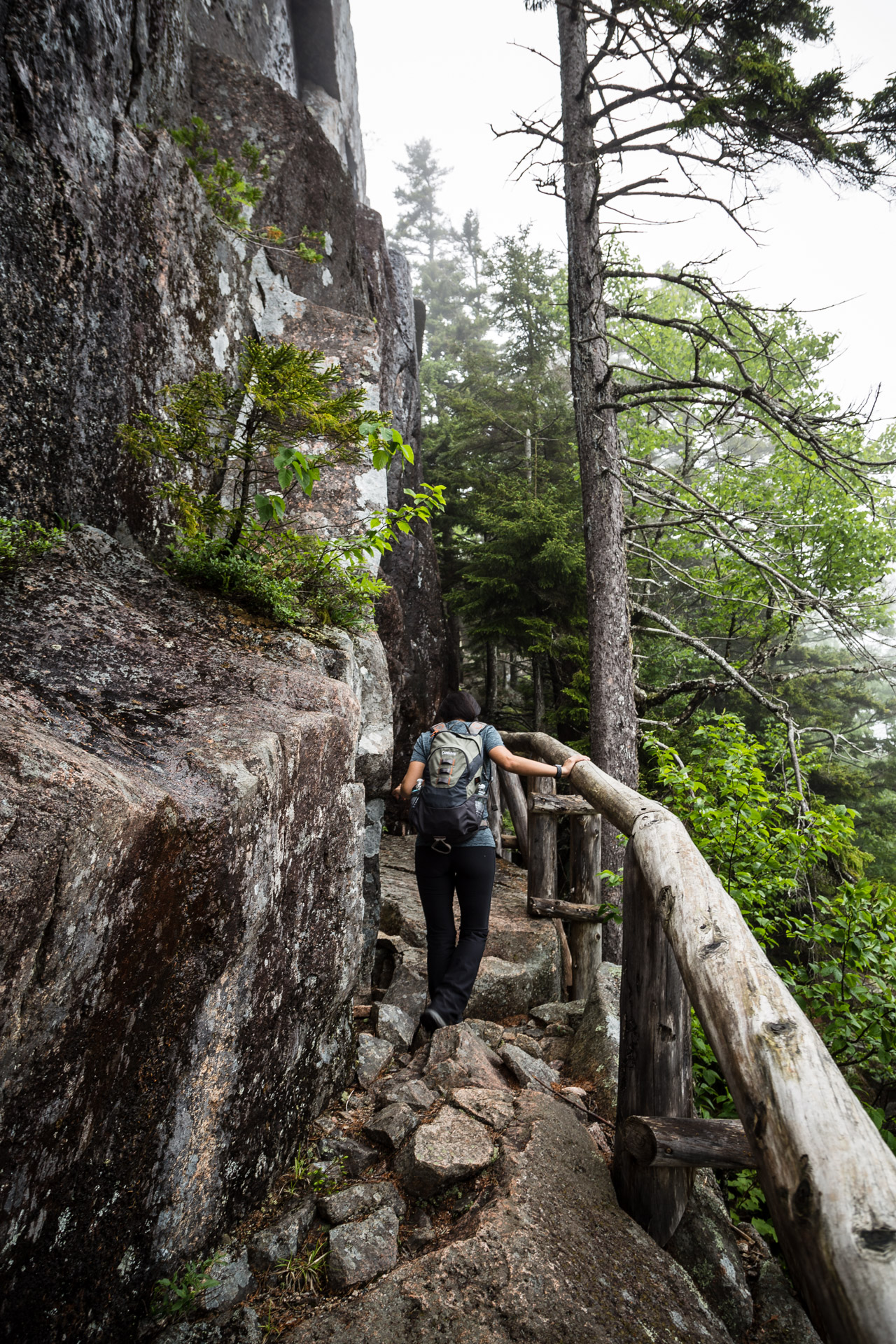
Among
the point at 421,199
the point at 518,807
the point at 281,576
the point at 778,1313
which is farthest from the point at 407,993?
the point at 421,199

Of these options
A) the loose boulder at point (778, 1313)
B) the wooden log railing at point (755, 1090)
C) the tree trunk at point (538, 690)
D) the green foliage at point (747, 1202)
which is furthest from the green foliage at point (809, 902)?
the tree trunk at point (538, 690)

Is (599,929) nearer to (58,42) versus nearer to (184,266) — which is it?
(184,266)

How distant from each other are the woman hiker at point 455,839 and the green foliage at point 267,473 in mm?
1126

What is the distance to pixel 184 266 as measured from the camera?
4148 millimetres

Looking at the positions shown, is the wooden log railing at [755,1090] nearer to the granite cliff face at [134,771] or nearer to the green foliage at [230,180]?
the granite cliff face at [134,771]

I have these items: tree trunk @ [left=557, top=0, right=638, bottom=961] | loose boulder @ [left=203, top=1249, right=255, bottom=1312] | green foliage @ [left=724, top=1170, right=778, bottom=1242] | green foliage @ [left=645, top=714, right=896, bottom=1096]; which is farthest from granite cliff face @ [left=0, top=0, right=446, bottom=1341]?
tree trunk @ [left=557, top=0, right=638, bottom=961]

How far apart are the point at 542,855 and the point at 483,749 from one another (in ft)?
8.02

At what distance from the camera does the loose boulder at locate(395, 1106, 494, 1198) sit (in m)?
2.21

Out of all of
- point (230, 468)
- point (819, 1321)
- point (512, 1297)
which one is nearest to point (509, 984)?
point (512, 1297)

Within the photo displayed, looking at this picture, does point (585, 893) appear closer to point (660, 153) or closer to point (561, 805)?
point (561, 805)

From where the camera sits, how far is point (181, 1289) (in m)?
1.84

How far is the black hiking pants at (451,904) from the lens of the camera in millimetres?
3750

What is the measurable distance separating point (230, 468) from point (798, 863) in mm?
4860

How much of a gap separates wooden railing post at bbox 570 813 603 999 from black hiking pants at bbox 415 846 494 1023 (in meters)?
1.79
